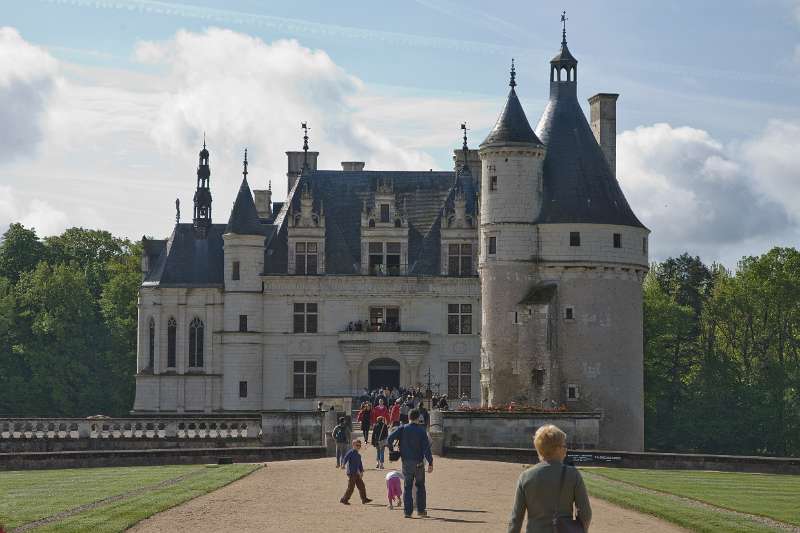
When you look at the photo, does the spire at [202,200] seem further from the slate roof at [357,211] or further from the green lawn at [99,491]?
the green lawn at [99,491]

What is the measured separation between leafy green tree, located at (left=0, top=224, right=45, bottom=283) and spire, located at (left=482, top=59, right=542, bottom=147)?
1415 inches

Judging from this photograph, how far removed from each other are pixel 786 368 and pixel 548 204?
2183 centimetres

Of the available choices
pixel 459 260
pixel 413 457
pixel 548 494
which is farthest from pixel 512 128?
pixel 548 494

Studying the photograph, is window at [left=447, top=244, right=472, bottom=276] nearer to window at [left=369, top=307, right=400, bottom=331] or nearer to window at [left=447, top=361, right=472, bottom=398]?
window at [left=369, top=307, right=400, bottom=331]

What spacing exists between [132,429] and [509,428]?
1124 centimetres

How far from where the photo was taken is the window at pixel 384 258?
195 feet

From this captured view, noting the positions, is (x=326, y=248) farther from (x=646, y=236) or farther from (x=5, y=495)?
(x=5, y=495)


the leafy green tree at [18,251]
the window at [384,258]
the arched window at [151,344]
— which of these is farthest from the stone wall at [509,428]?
the leafy green tree at [18,251]

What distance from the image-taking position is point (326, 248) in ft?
195

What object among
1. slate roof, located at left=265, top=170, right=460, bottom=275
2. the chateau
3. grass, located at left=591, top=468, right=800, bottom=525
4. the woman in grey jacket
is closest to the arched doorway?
the chateau

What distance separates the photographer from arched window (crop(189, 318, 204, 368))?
5925 cm

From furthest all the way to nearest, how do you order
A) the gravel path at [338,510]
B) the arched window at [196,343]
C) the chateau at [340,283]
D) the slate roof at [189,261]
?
1. the slate roof at [189,261]
2. the arched window at [196,343]
3. the chateau at [340,283]
4. the gravel path at [338,510]

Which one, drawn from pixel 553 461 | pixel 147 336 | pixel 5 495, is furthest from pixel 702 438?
pixel 553 461

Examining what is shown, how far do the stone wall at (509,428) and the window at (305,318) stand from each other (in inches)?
604
